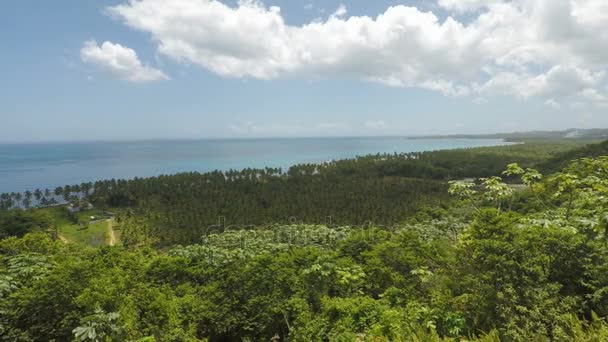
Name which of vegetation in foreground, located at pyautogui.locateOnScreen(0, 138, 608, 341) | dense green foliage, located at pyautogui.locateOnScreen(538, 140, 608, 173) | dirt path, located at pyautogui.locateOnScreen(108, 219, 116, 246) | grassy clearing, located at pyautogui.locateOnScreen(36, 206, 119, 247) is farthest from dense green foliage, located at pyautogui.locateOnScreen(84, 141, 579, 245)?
vegetation in foreground, located at pyautogui.locateOnScreen(0, 138, 608, 341)

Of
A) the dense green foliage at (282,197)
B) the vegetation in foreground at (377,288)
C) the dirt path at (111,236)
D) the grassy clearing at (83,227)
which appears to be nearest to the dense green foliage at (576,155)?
the dense green foliage at (282,197)

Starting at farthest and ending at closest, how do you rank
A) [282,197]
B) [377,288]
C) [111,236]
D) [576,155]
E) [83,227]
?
[576,155]
[282,197]
[83,227]
[111,236]
[377,288]

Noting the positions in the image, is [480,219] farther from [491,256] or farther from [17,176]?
[17,176]

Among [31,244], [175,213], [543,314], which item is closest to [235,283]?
[543,314]

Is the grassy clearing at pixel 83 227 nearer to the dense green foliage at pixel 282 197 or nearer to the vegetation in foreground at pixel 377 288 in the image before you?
the dense green foliage at pixel 282 197

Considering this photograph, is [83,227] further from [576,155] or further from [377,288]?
[576,155]

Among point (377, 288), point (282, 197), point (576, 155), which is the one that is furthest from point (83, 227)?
point (576, 155)

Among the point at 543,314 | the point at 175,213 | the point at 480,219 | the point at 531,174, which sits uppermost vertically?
the point at 531,174

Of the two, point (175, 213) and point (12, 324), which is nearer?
point (12, 324)
